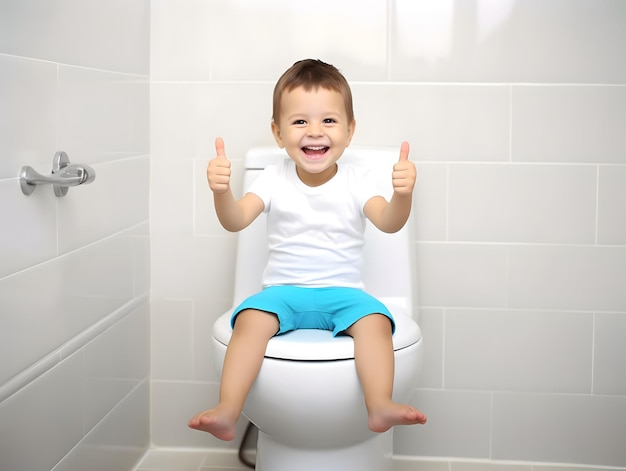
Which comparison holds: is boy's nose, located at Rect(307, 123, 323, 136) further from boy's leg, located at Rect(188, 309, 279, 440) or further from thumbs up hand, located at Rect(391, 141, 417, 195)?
boy's leg, located at Rect(188, 309, 279, 440)

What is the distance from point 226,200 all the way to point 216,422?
1.41 ft

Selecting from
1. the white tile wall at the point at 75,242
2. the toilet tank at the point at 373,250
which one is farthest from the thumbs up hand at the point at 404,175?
the white tile wall at the point at 75,242

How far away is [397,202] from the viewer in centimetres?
154

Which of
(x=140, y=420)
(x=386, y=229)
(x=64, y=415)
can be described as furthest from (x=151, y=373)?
(x=386, y=229)

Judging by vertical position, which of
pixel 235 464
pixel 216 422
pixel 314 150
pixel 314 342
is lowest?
pixel 235 464

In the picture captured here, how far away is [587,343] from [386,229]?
0.68 metres

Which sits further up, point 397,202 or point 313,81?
point 313,81

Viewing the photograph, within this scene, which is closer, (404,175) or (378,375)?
(378,375)

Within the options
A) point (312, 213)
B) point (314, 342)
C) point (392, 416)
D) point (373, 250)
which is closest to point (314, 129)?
point (312, 213)

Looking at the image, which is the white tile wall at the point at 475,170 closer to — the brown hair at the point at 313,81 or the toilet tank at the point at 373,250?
the toilet tank at the point at 373,250

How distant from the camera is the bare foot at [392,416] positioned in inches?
51.6

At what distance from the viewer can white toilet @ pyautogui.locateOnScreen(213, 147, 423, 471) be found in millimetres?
1383

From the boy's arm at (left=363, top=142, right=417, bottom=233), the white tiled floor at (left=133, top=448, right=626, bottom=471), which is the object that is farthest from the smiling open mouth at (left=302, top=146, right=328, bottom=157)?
the white tiled floor at (left=133, top=448, right=626, bottom=471)

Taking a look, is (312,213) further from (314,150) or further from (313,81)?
(313,81)
